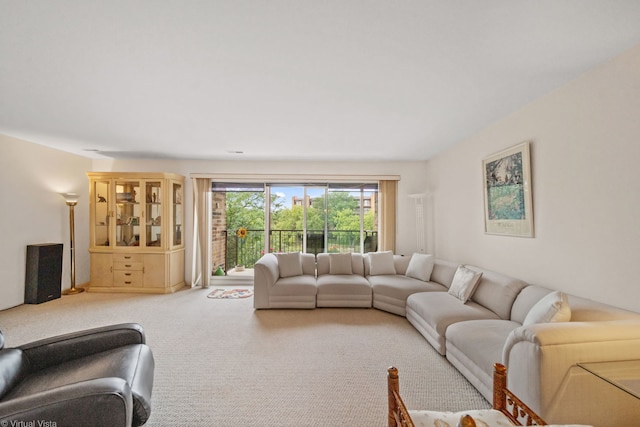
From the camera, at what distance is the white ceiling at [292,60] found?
1.51 meters

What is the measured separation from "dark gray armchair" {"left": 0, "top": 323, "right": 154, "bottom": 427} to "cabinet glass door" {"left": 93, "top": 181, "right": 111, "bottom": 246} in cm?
380

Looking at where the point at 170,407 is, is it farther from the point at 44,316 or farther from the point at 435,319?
the point at 44,316

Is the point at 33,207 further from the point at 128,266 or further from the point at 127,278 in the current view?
the point at 127,278

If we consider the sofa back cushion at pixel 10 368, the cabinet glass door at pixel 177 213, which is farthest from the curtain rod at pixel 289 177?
the sofa back cushion at pixel 10 368

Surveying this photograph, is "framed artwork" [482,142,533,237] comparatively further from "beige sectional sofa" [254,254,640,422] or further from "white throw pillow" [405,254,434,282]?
"white throw pillow" [405,254,434,282]

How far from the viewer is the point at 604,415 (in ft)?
4.78

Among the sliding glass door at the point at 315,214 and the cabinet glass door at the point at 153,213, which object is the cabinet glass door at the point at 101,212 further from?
the sliding glass door at the point at 315,214

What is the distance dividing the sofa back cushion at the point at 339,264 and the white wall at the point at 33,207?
429cm

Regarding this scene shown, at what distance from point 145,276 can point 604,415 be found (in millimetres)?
5601

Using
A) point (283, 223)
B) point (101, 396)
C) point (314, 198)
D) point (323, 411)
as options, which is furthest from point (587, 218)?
point (283, 223)

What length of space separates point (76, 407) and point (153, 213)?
170 inches

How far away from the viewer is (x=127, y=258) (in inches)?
189

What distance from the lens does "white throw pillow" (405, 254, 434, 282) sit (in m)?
4.12

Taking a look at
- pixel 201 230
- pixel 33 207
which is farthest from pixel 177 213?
pixel 33 207
